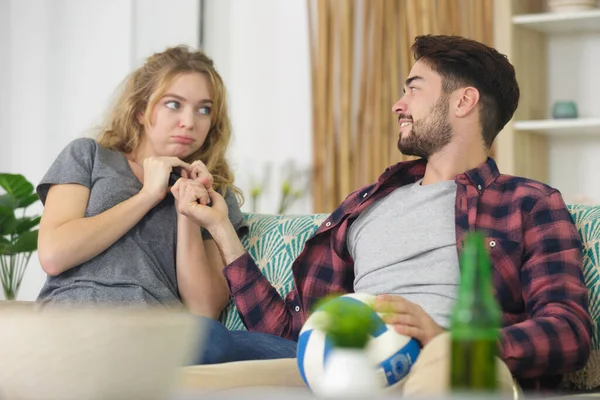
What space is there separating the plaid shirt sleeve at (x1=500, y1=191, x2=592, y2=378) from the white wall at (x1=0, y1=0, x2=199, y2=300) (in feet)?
9.21

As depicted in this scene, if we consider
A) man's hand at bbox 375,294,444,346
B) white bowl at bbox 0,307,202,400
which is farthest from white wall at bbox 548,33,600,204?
white bowl at bbox 0,307,202,400

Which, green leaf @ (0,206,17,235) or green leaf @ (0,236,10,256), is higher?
green leaf @ (0,206,17,235)

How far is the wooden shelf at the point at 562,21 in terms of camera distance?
12.3ft

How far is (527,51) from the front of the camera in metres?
3.94

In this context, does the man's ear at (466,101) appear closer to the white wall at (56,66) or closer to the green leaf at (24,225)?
the green leaf at (24,225)

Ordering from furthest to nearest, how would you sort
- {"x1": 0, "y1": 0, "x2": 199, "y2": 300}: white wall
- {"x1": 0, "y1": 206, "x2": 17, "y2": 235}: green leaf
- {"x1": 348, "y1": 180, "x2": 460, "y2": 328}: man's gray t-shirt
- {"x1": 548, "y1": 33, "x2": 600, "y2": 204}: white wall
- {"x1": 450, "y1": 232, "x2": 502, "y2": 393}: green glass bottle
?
{"x1": 0, "y1": 0, "x2": 199, "y2": 300}: white wall < {"x1": 548, "y1": 33, "x2": 600, "y2": 204}: white wall < {"x1": 0, "y1": 206, "x2": 17, "y2": 235}: green leaf < {"x1": 348, "y1": 180, "x2": 460, "y2": 328}: man's gray t-shirt < {"x1": 450, "y1": 232, "x2": 502, "y2": 393}: green glass bottle

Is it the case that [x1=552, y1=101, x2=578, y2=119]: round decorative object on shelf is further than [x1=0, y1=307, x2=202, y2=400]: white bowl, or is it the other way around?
[x1=552, y1=101, x2=578, y2=119]: round decorative object on shelf

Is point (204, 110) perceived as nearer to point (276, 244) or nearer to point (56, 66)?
point (276, 244)

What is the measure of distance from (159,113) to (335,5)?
1810 mm

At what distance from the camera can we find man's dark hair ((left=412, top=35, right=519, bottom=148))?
2.40 m

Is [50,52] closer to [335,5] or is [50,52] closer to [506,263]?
[335,5]

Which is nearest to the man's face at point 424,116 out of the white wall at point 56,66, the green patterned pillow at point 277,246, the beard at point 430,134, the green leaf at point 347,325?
the beard at point 430,134

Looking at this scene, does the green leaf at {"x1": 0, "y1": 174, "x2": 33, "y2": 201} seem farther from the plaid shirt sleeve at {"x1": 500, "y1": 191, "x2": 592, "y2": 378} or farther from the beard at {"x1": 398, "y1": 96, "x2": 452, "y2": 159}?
the plaid shirt sleeve at {"x1": 500, "y1": 191, "x2": 592, "y2": 378}

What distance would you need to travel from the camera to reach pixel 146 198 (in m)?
2.42
